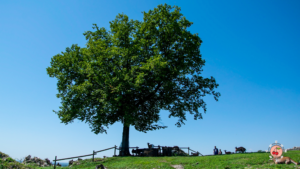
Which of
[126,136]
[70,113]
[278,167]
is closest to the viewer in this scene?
[278,167]

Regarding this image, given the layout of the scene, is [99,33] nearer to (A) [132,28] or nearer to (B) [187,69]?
(A) [132,28]

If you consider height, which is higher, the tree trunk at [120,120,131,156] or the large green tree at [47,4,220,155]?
the large green tree at [47,4,220,155]

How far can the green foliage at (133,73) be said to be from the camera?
27594mm

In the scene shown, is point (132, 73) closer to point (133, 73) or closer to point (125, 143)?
point (133, 73)

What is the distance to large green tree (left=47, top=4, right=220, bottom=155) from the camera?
27.6 metres

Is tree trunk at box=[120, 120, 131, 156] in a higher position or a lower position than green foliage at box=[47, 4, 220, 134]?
lower

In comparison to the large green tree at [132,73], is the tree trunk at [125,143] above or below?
below

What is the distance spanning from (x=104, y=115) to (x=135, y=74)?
6964mm

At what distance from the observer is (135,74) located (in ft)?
92.3

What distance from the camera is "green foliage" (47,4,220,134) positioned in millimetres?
27594

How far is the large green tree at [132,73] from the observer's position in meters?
27.6

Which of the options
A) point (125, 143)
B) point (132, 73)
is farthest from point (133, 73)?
point (125, 143)

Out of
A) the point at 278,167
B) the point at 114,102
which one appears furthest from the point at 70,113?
the point at 278,167

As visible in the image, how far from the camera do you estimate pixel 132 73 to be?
27453 millimetres
